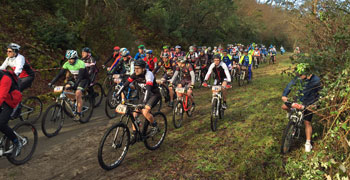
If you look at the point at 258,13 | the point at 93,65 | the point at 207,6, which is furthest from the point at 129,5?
the point at 258,13

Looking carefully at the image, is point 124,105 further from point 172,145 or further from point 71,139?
point 71,139

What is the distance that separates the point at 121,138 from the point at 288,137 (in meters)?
4.04

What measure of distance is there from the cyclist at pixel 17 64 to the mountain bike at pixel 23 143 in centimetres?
213

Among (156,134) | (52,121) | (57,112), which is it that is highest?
(57,112)

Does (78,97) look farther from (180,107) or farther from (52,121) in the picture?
(180,107)

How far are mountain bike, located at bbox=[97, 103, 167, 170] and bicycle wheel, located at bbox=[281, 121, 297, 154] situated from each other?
307cm

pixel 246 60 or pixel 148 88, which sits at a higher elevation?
pixel 246 60

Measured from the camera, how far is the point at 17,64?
6547 mm

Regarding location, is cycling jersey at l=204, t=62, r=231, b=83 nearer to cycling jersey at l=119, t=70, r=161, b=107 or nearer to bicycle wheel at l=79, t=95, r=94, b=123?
cycling jersey at l=119, t=70, r=161, b=107

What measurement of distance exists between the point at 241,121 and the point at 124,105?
4.70 meters

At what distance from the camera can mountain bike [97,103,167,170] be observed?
15.1ft

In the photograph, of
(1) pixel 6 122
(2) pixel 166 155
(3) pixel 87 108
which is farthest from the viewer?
(3) pixel 87 108

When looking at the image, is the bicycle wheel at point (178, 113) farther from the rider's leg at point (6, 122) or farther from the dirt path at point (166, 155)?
the rider's leg at point (6, 122)

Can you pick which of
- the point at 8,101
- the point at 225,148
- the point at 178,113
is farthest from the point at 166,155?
the point at 8,101
